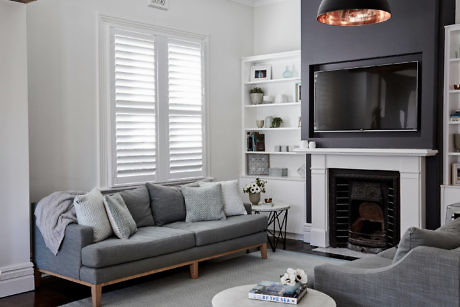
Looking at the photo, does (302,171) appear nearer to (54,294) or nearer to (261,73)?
(261,73)

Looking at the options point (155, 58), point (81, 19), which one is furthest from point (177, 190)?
point (81, 19)

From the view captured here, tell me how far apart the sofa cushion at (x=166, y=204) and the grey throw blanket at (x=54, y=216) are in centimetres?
94

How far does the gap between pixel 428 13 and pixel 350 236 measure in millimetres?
2611

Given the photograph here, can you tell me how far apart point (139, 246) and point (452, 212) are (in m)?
2.97

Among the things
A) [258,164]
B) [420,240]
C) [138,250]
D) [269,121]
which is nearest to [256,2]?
[269,121]

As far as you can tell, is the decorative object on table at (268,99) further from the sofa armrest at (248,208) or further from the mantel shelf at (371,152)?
the sofa armrest at (248,208)

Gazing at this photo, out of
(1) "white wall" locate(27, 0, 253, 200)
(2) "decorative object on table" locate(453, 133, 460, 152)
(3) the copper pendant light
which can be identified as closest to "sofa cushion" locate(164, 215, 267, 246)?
(1) "white wall" locate(27, 0, 253, 200)

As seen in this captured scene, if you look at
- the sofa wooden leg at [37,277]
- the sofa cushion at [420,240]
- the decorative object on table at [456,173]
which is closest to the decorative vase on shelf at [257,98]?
the decorative object on table at [456,173]

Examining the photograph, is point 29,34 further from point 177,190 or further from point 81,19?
point 177,190

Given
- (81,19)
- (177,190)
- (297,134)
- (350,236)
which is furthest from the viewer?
(297,134)

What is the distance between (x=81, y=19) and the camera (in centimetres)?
521

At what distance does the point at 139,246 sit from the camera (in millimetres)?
4348

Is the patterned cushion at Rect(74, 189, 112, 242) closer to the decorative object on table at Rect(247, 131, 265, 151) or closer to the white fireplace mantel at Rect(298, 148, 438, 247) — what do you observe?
the white fireplace mantel at Rect(298, 148, 438, 247)

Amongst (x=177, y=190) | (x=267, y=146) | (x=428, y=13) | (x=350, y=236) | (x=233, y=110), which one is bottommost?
(x=350, y=236)
